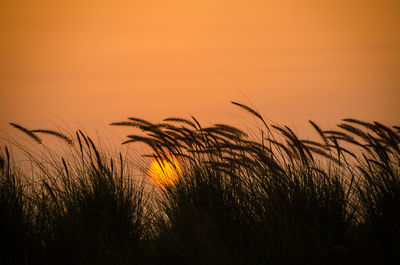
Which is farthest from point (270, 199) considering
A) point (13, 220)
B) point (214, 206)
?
point (13, 220)

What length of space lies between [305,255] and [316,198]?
1.88 ft

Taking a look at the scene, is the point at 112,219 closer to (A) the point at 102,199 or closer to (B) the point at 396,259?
(A) the point at 102,199

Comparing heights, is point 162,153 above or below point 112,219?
above

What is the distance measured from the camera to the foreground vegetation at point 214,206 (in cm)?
273

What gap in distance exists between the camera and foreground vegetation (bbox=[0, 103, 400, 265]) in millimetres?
2727

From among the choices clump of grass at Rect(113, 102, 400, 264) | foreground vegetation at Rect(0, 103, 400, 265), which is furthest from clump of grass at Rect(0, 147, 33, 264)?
clump of grass at Rect(113, 102, 400, 264)

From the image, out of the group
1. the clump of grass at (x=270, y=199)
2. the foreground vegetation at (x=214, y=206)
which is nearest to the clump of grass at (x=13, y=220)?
the foreground vegetation at (x=214, y=206)

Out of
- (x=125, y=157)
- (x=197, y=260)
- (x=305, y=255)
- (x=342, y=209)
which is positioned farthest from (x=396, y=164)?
(x=125, y=157)

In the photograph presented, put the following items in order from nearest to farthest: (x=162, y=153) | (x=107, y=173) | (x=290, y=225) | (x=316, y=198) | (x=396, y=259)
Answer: (x=396, y=259), (x=290, y=225), (x=316, y=198), (x=162, y=153), (x=107, y=173)

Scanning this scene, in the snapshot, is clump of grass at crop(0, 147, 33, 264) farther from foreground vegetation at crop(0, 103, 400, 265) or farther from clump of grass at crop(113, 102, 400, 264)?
clump of grass at crop(113, 102, 400, 264)

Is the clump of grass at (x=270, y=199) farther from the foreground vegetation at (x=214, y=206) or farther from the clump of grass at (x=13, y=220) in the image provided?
the clump of grass at (x=13, y=220)

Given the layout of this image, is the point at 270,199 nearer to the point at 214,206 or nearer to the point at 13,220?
the point at 214,206

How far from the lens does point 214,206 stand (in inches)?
125

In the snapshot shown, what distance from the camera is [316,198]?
300cm
